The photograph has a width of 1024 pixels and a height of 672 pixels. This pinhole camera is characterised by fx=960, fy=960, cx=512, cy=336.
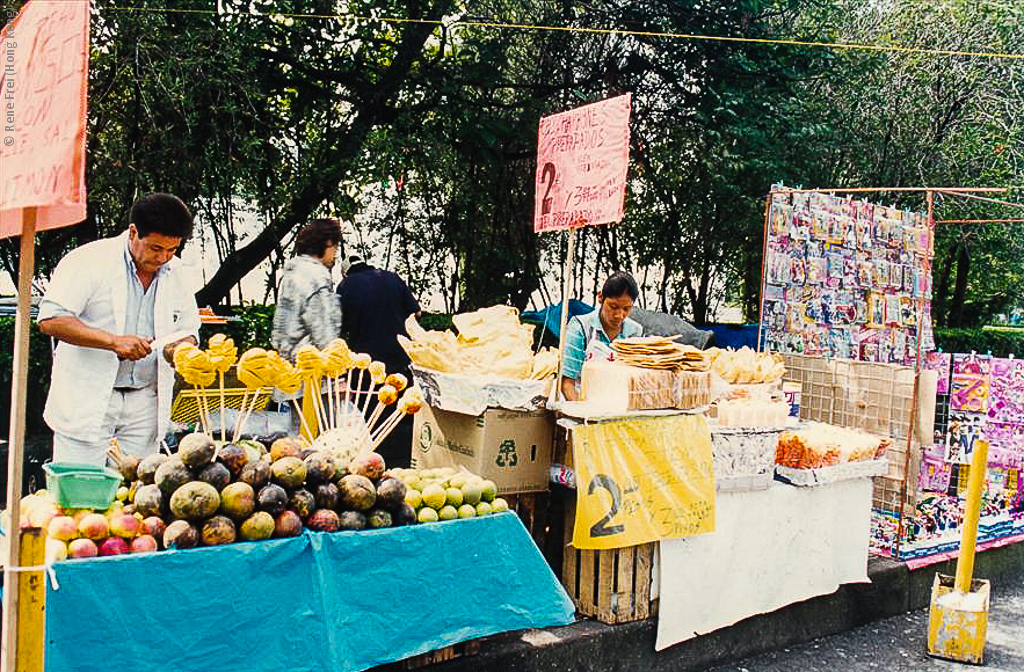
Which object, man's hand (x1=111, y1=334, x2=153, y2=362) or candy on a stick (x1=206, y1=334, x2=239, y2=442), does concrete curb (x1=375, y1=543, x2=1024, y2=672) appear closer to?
candy on a stick (x1=206, y1=334, x2=239, y2=442)

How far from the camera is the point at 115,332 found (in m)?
3.81

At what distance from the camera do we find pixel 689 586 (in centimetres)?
440

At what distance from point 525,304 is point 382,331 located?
16.6 feet

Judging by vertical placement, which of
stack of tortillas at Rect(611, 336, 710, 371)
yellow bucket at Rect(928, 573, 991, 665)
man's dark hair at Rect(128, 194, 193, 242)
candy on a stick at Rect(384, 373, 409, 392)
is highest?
man's dark hair at Rect(128, 194, 193, 242)

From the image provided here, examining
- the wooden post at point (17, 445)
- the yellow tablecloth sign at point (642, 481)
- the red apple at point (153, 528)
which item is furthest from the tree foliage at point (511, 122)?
the wooden post at point (17, 445)

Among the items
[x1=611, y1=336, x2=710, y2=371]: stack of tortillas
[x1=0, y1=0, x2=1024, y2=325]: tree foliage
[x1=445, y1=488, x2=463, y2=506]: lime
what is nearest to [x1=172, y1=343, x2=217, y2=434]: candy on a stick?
[x1=445, y1=488, x2=463, y2=506]: lime

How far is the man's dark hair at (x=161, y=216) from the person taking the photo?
366cm

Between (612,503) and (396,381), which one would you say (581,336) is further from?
(396,381)

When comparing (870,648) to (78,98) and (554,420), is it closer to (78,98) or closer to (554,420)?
(554,420)

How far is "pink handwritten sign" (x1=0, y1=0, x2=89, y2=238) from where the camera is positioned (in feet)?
6.84

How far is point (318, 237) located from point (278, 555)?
263 centimetres

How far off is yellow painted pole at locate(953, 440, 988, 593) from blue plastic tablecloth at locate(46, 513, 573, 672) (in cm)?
244

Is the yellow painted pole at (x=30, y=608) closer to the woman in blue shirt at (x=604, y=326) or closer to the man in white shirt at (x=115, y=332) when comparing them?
the man in white shirt at (x=115, y=332)

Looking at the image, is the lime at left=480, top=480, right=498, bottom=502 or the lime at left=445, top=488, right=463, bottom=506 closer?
the lime at left=445, top=488, right=463, bottom=506
